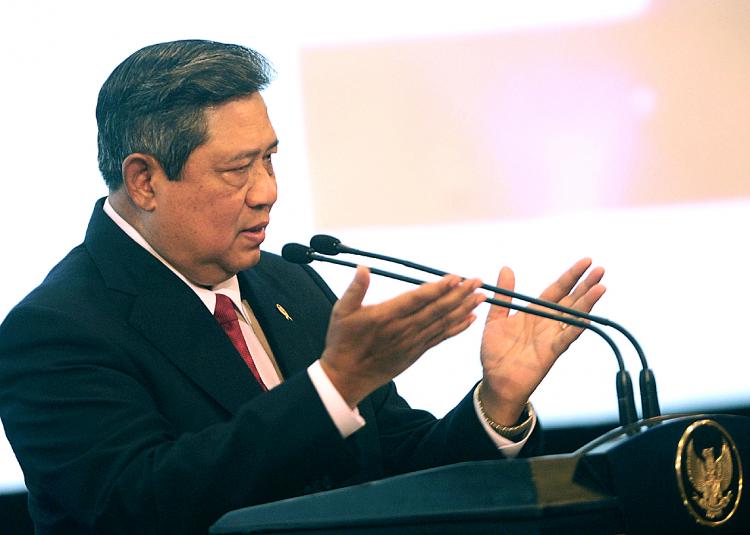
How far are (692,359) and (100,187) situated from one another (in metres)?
1.75

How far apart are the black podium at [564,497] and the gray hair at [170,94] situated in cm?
90

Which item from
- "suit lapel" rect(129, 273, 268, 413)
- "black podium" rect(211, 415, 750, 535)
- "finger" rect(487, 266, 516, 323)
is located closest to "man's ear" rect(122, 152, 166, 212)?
"suit lapel" rect(129, 273, 268, 413)

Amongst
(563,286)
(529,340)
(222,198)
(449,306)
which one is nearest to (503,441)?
(529,340)

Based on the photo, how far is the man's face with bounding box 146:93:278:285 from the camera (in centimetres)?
210

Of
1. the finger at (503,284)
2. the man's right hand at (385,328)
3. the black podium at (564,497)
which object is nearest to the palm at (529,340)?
the finger at (503,284)

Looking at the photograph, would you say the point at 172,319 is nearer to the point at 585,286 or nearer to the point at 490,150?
the point at 585,286

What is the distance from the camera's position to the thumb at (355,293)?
1.51 meters

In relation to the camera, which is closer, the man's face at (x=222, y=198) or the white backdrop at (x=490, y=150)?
the man's face at (x=222, y=198)

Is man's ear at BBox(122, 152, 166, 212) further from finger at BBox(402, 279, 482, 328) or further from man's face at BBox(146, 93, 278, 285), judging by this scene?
finger at BBox(402, 279, 482, 328)

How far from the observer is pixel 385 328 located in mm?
1538

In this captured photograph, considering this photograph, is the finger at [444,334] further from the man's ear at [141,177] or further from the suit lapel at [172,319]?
the man's ear at [141,177]

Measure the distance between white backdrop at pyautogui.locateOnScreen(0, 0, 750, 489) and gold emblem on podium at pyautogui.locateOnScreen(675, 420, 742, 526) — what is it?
1636 mm

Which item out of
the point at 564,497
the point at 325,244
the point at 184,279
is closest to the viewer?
the point at 564,497

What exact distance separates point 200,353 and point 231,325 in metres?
0.16
